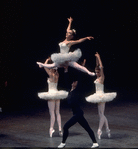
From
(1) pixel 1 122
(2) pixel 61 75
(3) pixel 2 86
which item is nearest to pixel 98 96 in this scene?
(1) pixel 1 122

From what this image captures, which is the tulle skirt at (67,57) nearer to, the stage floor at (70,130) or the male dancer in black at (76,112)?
the male dancer in black at (76,112)

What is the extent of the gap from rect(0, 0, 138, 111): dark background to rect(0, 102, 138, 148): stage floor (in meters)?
1.30

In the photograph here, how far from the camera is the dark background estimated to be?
37.6 feet

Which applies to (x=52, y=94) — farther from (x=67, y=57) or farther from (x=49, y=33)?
(x=49, y=33)

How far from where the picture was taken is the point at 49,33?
39.7 ft

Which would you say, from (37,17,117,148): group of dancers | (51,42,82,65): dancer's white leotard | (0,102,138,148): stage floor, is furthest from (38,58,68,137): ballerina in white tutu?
(51,42,82,65): dancer's white leotard

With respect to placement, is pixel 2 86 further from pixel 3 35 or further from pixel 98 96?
pixel 98 96

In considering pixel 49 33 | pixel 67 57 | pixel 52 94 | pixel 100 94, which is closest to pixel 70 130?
pixel 52 94

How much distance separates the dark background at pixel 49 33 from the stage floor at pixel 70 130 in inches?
51.0

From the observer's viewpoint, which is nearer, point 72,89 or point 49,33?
point 72,89

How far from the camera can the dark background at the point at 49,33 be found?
1145 cm

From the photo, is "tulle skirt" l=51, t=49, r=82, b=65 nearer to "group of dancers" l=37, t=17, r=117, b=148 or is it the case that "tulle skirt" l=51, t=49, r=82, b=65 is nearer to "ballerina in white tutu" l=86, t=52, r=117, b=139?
"group of dancers" l=37, t=17, r=117, b=148

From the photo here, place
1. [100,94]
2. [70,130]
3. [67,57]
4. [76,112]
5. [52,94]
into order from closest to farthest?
[76,112], [67,57], [100,94], [52,94], [70,130]

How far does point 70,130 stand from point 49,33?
4.96 metres
